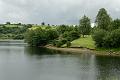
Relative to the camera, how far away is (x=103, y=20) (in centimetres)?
12756

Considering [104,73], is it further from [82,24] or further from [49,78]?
[82,24]

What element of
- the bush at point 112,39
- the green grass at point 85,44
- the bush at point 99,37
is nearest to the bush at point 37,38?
the green grass at point 85,44

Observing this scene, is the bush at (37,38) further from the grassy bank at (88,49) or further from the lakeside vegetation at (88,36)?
the grassy bank at (88,49)

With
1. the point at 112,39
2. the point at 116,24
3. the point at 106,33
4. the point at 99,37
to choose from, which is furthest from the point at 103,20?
the point at 112,39

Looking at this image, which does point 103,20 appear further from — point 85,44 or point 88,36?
point 88,36

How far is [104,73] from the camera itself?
208 feet

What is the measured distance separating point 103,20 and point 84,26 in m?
13.4

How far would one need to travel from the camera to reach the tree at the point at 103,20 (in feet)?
417

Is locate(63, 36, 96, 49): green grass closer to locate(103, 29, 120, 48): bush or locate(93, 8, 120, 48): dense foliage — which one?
locate(93, 8, 120, 48): dense foliage

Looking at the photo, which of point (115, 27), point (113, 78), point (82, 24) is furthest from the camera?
point (82, 24)

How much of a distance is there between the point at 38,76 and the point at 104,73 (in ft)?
48.6

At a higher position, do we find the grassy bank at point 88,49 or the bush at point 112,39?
the bush at point 112,39

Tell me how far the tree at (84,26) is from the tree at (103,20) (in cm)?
915

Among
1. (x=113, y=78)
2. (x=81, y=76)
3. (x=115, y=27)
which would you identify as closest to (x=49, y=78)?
(x=81, y=76)
